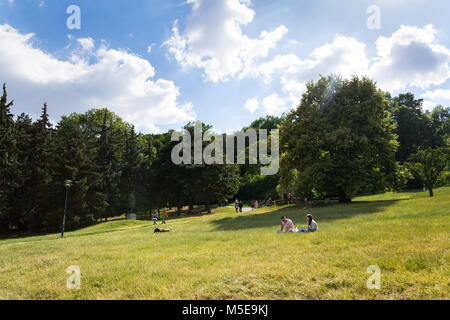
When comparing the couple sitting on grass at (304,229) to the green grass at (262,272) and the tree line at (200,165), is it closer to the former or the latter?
the green grass at (262,272)

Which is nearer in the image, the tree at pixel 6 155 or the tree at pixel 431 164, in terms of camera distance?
the tree at pixel 431 164

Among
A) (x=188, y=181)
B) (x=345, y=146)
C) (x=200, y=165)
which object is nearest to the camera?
(x=345, y=146)

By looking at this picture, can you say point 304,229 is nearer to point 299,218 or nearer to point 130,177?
point 299,218

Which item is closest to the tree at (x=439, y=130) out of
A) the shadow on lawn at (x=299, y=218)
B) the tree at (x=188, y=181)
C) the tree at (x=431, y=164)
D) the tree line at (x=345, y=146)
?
the tree at (x=431, y=164)

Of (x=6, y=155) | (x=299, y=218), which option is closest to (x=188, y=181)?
(x=6, y=155)

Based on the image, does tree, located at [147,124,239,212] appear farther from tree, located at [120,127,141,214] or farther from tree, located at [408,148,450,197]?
tree, located at [408,148,450,197]

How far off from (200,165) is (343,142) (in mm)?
25601

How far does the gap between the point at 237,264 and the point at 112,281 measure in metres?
3.56

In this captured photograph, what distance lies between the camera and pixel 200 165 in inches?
1937

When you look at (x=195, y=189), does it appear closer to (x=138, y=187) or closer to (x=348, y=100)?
(x=138, y=187)

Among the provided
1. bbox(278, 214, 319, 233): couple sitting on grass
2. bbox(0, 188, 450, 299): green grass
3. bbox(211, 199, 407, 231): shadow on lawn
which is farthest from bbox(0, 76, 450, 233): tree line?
bbox(0, 188, 450, 299): green grass

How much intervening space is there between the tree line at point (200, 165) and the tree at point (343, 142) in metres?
0.11

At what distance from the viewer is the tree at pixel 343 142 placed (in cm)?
3123
